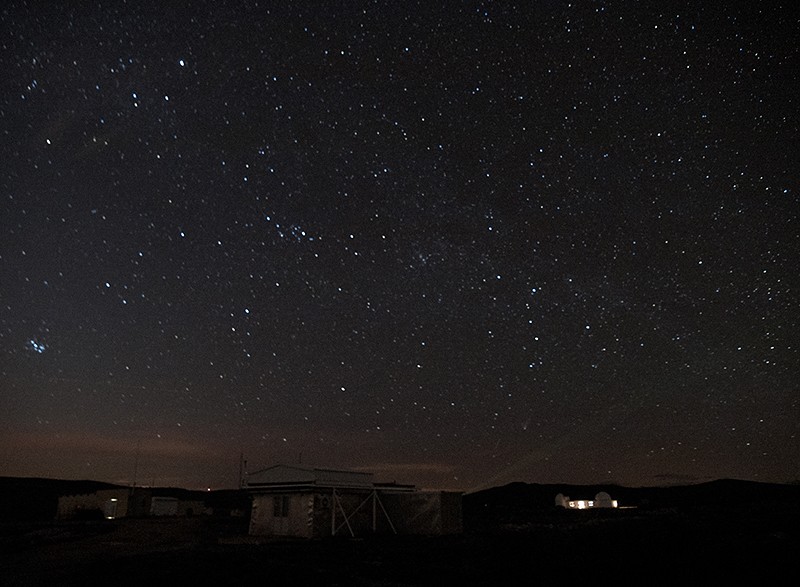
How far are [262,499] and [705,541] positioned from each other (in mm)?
17107

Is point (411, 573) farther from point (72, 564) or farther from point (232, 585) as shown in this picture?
point (72, 564)

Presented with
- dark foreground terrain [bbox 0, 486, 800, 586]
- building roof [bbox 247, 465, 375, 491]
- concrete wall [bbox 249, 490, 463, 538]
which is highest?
building roof [bbox 247, 465, 375, 491]

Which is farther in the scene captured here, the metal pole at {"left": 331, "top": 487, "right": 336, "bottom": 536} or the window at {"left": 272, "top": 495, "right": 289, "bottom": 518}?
the window at {"left": 272, "top": 495, "right": 289, "bottom": 518}

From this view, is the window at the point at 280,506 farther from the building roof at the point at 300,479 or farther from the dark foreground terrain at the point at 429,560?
the dark foreground terrain at the point at 429,560

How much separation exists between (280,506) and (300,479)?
149 cm

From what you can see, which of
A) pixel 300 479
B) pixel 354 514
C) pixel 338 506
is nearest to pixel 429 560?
pixel 338 506

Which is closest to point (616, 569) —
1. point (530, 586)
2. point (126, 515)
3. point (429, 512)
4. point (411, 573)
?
point (530, 586)

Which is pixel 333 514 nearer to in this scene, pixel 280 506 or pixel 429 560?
pixel 280 506

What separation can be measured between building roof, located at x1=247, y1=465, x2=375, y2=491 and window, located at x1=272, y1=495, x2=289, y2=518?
0.43 meters

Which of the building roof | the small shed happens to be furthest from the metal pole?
the building roof

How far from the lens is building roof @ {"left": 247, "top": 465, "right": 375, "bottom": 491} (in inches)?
980

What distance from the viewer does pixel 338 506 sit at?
25.5 meters

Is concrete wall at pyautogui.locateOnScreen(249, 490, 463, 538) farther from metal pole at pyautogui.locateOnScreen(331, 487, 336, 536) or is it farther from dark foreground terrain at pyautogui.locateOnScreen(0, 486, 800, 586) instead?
dark foreground terrain at pyautogui.locateOnScreen(0, 486, 800, 586)

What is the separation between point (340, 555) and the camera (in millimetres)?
18531
